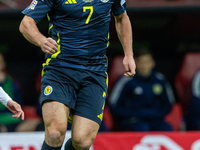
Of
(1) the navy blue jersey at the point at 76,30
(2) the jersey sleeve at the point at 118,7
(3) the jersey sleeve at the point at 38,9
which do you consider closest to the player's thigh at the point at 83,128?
(1) the navy blue jersey at the point at 76,30

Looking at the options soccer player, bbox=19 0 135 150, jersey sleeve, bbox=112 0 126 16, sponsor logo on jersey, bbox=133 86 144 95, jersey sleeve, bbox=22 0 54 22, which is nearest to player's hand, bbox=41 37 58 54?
soccer player, bbox=19 0 135 150

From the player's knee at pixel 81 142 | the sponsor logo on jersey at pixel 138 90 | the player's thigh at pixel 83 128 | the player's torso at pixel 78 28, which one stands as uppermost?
the player's torso at pixel 78 28

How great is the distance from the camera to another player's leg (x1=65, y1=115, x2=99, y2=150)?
10.4 feet

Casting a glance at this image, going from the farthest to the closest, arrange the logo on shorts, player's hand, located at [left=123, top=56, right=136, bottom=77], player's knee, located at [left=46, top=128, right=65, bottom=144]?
player's hand, located at [left=123, top=56, right=136, bottom=77] → the logo on shorts → player's knee, located at [left=46, top=128, right=65, bottom=144]

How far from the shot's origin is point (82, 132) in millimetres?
3188

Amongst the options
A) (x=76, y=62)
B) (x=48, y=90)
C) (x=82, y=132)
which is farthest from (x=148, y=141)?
(x=48, y=90)

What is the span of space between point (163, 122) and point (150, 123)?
0.60ft

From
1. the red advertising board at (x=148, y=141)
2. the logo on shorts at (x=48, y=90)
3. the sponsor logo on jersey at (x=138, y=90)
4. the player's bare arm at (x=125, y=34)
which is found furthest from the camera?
the sponsor logo on jersey at (x=138, y=90)

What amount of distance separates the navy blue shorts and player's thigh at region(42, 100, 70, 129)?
0.04 metres

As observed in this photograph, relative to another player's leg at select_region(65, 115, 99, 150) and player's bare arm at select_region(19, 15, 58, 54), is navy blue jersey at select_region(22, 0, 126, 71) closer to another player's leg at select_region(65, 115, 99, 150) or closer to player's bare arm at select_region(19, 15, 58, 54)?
player's bare arm at select_region(19, 15, 58, 54)

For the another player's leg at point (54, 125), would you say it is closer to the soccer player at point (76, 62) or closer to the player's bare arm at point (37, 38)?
the soccer player at point (76, 62)

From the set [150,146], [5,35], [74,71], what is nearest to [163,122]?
[150,146]

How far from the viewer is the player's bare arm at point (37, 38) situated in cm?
289

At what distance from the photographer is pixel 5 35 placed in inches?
281
